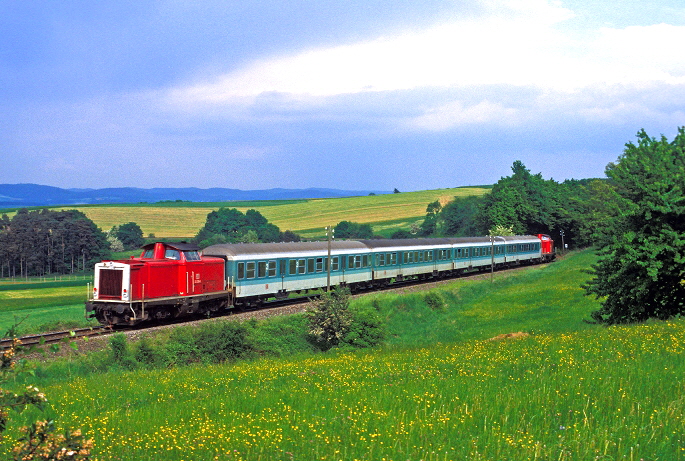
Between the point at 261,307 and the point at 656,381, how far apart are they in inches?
1311

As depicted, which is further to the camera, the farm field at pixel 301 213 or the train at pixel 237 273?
the farm field at pixel 301 213

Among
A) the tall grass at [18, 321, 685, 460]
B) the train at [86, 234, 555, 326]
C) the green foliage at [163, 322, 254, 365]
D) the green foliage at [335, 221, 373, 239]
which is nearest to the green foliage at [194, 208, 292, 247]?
the green foliage at [335, 221, 373, 239]

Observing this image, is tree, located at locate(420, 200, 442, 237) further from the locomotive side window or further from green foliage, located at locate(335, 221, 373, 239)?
the locomotive side window

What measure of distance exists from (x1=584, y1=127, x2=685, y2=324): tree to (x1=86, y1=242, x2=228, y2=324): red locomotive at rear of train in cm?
2018

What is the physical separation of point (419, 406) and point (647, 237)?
1765 centimetres

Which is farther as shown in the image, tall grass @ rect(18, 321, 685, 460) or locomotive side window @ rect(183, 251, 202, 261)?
locomotive side window @ rect(183, 251, 202, 261)

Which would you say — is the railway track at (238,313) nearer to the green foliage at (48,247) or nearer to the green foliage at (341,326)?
the green foliage at (341,326)

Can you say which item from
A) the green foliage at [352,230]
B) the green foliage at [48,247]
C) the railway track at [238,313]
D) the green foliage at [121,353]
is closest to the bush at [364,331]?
the railway track at [238,313]

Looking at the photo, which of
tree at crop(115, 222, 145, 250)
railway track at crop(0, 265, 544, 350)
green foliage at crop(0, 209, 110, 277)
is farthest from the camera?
tree at crop(115, 222, 145, 250)

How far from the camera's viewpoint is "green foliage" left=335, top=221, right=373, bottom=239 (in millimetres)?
143500

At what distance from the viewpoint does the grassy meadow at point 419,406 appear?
28.8 ft

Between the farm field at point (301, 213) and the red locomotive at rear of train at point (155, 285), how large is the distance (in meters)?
94.3

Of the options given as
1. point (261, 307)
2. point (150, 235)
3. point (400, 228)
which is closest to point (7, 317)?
point (261, 307)

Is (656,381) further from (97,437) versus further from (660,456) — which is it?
(97,437)
